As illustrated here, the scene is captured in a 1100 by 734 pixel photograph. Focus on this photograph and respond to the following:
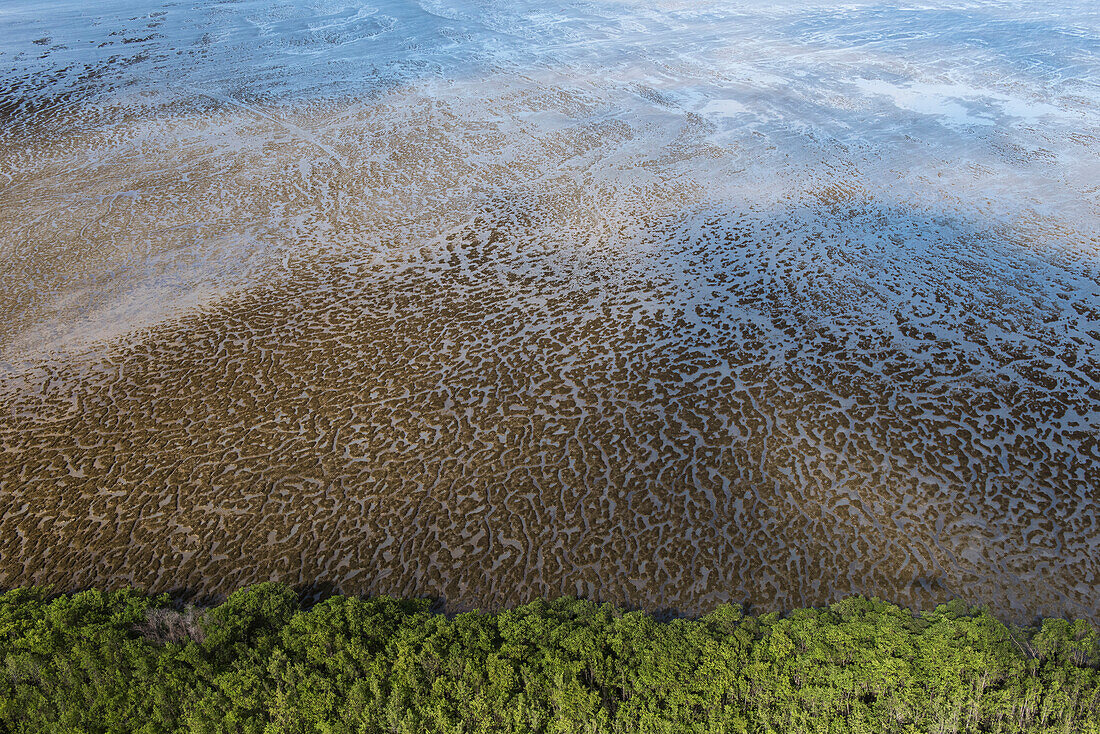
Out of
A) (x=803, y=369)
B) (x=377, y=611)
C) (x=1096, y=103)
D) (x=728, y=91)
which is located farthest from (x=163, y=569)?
(x=1096, y=103)

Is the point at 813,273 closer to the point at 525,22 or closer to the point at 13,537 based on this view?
the point at 13,537

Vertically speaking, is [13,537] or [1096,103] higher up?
[1096,103]

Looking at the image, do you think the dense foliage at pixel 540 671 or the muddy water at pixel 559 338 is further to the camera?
the muddy water at pixel 559 338

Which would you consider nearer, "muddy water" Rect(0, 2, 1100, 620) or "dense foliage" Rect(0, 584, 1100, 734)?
"dense foliage" Rect(0, 584, 1100, 734)
